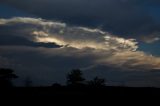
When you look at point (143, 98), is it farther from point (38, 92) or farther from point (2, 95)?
point (2, 95)

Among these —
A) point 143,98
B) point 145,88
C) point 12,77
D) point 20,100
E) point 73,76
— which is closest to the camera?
point 20,100

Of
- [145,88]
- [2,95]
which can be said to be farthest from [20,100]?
[145,88]

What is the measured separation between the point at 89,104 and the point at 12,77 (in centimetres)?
5042

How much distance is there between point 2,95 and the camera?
94.1 feet

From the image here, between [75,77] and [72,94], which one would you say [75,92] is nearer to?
[72,94]

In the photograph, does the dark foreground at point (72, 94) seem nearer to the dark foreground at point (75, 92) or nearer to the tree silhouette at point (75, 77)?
the dark foreground at point (75, 92)

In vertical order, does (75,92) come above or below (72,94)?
above

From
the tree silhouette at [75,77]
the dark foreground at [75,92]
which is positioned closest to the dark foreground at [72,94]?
the dark foreground at [75,92]

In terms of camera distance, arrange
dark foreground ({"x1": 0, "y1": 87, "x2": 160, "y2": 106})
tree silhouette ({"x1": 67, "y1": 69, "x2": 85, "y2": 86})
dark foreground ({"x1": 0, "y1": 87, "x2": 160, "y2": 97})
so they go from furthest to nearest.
Result: 1. tree silhouette ({"x1": 67, "y1": 69, "x2": 85, "y2": 86})
2. dark foreground ({"x1": 0, "y1": 87, "x2": 160, "y2": 97})
3. dark foreground ({"x1": 0, "y1": 87, "x2": 160, "y2": 106})

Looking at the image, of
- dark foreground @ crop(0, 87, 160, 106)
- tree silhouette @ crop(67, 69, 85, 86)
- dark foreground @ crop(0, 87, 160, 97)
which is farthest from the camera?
tree silhouette @ crop(67, 69, 85, 86)

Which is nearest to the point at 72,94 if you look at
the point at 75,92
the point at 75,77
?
the point at 75,92

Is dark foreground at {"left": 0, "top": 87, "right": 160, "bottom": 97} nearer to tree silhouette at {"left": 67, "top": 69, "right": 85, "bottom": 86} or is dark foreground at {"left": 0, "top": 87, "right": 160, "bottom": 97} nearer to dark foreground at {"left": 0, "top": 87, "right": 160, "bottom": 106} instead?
dark foreground at {"left": 0, "top": 87, "right": 160, "bottom": 106}

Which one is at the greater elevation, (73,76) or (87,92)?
(73,76)

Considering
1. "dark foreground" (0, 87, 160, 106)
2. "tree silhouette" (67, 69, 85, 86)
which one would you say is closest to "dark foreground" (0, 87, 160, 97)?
"dark foreground" (0, 87, 160, 106)
